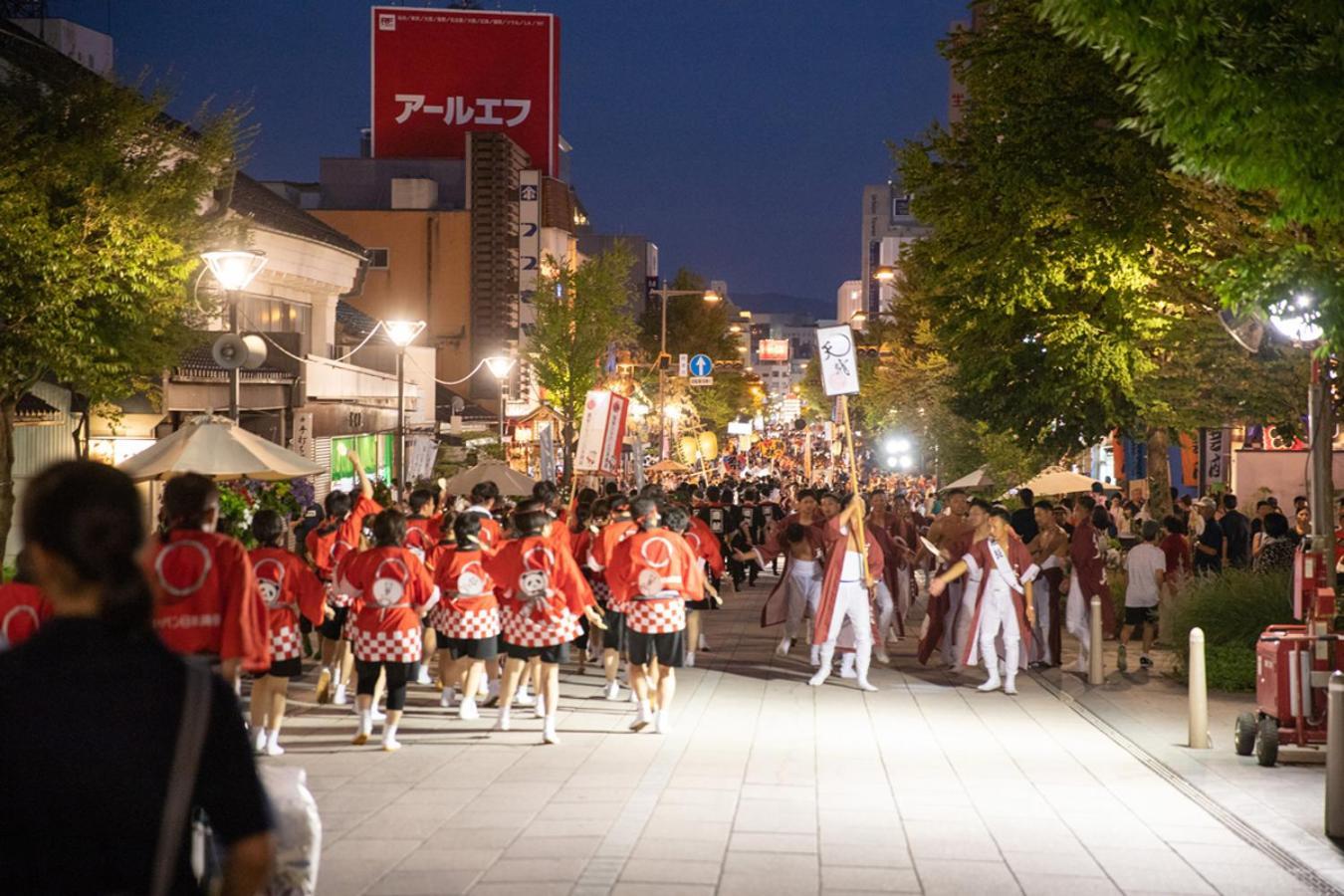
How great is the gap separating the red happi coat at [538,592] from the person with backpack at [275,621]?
1520 mm

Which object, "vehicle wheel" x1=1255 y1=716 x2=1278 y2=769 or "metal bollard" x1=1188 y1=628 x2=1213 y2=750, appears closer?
"vehicle wheel" x1=1255 y1=716 x2=1278 y2=769

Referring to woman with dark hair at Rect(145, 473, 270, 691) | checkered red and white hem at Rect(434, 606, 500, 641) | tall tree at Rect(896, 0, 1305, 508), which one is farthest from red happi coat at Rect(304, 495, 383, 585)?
tall tree at Rect(896, 0, 1305, 508)

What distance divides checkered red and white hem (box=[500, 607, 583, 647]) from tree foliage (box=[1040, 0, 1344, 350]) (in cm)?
574

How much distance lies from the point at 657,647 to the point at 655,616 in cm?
27

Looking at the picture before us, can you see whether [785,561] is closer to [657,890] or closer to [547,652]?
[547,652]

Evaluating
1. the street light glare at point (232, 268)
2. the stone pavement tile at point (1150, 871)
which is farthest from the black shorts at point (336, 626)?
the stone pavement tile at point (1150, 871)

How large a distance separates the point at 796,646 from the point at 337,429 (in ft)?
46.5

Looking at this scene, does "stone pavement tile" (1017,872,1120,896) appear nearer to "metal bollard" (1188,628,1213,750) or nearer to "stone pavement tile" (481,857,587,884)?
"stone pavement tile" (481,857,587,884)

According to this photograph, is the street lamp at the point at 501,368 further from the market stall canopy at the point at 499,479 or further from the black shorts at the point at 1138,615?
the black shorts at the point at 1138,615

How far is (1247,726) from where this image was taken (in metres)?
11.4

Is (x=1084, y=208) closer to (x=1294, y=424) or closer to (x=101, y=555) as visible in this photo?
(x=1294, y=424)

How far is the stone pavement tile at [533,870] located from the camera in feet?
25.2

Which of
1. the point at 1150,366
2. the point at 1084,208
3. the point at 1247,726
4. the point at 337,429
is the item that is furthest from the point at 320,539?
the point at 337,429

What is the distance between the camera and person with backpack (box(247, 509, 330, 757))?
11.3m
